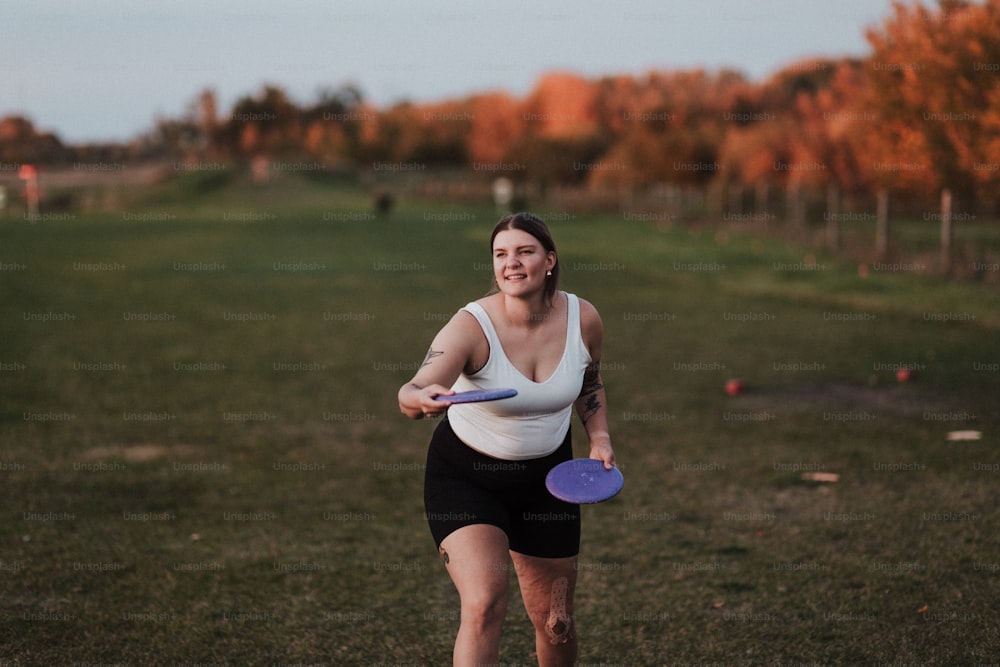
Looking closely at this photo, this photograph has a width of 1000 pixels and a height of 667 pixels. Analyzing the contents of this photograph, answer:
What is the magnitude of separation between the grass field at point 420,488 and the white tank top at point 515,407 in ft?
5.00

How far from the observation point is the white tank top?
13.3 feet

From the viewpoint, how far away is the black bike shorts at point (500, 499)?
13.6 feet

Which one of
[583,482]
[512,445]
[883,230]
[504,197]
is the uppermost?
[512,445]

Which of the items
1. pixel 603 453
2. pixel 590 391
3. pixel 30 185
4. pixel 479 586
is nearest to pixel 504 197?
pixel 30 185

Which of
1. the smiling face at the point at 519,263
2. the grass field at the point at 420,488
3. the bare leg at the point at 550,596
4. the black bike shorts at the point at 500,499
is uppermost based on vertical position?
the smiling face at the point at 519,263

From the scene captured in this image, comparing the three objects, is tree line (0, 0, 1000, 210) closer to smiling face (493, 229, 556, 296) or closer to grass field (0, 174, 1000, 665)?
grass field (0, 174, 1000, 665)

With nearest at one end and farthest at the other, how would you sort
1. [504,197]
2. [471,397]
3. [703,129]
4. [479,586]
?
[471,397] → [479,586] → [703,129] → [504,197]

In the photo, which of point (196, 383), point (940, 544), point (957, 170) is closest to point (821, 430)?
point (940, 544)

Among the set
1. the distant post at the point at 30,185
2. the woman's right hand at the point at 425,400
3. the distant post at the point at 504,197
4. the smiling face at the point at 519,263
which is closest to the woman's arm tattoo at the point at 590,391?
the smiling face at the point at 519,263

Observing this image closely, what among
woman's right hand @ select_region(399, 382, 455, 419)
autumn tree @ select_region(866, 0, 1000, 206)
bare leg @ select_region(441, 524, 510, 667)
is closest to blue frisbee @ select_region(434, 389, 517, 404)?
woman's right hand @ select_region(399, 382, 455, 419)

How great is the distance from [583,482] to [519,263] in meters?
0.84

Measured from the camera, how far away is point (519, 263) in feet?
13.4

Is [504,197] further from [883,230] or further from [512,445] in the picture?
[512,445]

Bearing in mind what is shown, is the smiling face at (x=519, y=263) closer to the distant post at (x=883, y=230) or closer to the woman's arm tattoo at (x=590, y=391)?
the woman's arm tattoo at (x=590, y=391)
